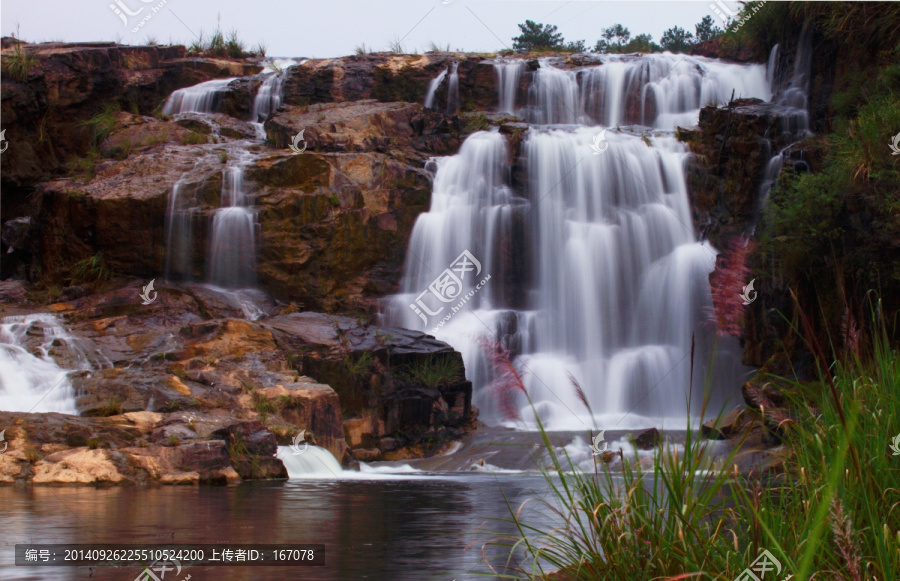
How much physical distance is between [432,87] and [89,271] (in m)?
11.8

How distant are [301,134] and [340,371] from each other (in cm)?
815

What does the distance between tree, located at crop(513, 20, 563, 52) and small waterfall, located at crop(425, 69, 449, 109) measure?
50.8ft

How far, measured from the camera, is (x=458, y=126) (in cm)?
2148

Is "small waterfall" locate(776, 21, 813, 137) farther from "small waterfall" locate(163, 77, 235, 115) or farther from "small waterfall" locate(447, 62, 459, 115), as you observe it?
"small waterfall" locate(163, 77, 235, 115)

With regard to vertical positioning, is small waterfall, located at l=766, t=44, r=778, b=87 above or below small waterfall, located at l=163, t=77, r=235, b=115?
above

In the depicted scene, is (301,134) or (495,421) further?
(301,134)

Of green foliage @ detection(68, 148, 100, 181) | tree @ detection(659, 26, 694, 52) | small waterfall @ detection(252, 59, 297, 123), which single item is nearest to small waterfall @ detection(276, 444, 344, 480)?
green foliage @ detection(68, 148, 100, 181)

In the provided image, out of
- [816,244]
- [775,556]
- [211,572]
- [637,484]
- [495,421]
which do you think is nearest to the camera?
[775,556]

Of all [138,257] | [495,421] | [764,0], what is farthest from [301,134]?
[764,0]

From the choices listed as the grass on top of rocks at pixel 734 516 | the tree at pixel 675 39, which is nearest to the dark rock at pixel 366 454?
the grass on top of rocks at pixel 734 516

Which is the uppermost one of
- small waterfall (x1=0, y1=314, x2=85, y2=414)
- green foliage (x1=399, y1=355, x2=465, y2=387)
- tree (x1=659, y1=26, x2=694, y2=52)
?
tree (x1=659, y1=26, x2=694, y2=52)

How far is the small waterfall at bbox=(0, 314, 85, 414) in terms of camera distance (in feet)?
35.3

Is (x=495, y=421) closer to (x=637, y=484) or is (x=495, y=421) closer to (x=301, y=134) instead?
(x=301, y=134)

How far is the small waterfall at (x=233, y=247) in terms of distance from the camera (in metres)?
17.5
